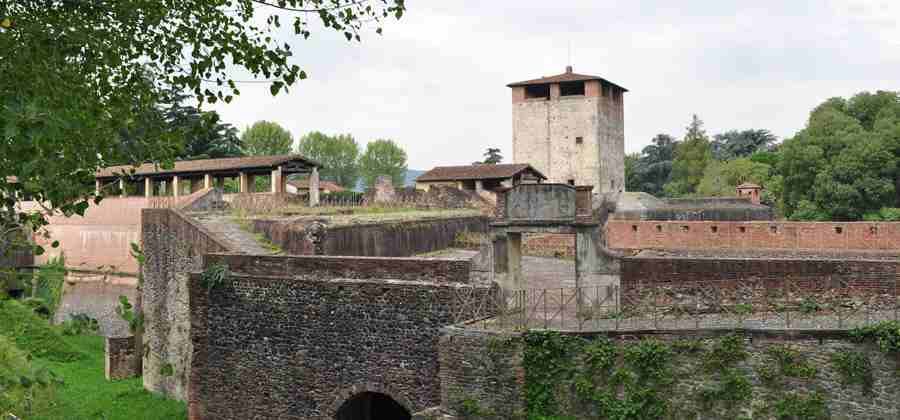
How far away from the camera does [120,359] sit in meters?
23.5

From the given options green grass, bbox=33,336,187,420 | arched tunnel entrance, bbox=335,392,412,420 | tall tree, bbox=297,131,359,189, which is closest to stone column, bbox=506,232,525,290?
arched tunnel entrance, bbox=335,392,412,420

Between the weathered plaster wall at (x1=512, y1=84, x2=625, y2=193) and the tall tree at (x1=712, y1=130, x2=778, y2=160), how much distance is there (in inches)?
1257

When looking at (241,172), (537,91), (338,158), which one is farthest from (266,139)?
(241,172)

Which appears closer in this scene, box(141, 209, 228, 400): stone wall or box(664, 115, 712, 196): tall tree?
box(141, 209, 228, 400): stone wall

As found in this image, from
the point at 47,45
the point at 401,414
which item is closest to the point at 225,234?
the point at 401,414

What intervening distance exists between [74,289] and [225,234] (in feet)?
59.7

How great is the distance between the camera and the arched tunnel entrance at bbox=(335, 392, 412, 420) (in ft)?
49.7

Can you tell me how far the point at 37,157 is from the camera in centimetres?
688

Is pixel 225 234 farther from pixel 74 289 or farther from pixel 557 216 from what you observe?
pixel 74 289

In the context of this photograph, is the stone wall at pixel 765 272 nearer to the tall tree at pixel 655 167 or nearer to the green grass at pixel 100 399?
the green grass at pixel 100 399

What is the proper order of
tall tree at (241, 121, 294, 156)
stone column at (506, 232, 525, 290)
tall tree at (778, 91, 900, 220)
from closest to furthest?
stone column at (506, 232, 525, 290)
tall tree at (778, 91, 900, 220)
tall tree at (241, 121, 294, 156)

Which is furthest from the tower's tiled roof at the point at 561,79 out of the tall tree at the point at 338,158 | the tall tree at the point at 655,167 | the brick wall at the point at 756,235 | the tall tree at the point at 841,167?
the tall tree at the point at 338,158

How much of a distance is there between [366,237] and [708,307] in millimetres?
9472

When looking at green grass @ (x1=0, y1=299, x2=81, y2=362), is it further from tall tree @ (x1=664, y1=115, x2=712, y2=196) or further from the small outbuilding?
tall tree @ (x1=664, y1=115, x2=712, y2=196)
